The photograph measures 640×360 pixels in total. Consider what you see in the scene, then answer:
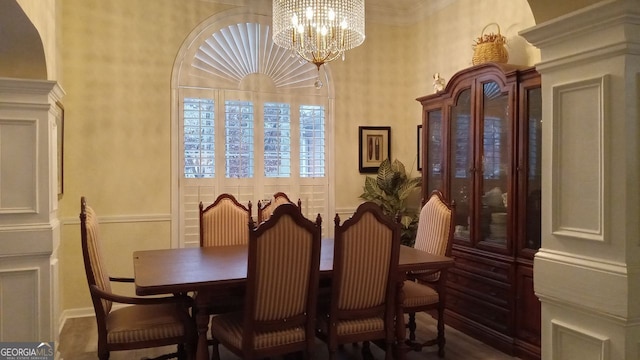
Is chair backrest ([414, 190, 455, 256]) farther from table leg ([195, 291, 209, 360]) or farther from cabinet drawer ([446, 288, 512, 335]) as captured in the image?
table leg ([195, 291, 209, 360])

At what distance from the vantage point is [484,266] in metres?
3.63

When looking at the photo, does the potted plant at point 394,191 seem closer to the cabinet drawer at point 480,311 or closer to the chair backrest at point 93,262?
the cabinet drawer at point 480,311

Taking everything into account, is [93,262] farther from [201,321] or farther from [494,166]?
[494,166]

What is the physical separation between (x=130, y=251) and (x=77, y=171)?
0.86m

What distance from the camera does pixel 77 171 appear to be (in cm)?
420

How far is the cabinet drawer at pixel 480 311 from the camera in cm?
344

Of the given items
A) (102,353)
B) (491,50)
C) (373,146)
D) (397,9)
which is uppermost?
(397,9)

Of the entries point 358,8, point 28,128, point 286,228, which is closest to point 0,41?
point 28,128

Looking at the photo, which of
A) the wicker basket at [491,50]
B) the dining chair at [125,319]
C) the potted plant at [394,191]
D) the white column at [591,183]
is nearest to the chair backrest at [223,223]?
the dining chair at [125,319]

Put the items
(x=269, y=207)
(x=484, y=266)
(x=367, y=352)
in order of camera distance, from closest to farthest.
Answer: (x=367, y=352) < (x=484, y=266) < (x=269, y=207)

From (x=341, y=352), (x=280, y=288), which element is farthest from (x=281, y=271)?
(x=341, y=352)

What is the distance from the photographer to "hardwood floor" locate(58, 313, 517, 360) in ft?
11.0

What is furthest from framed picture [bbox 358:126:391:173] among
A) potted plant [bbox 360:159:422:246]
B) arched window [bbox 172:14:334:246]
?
arched window [bbox 172:14:334:246]

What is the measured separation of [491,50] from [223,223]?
2560 mm
